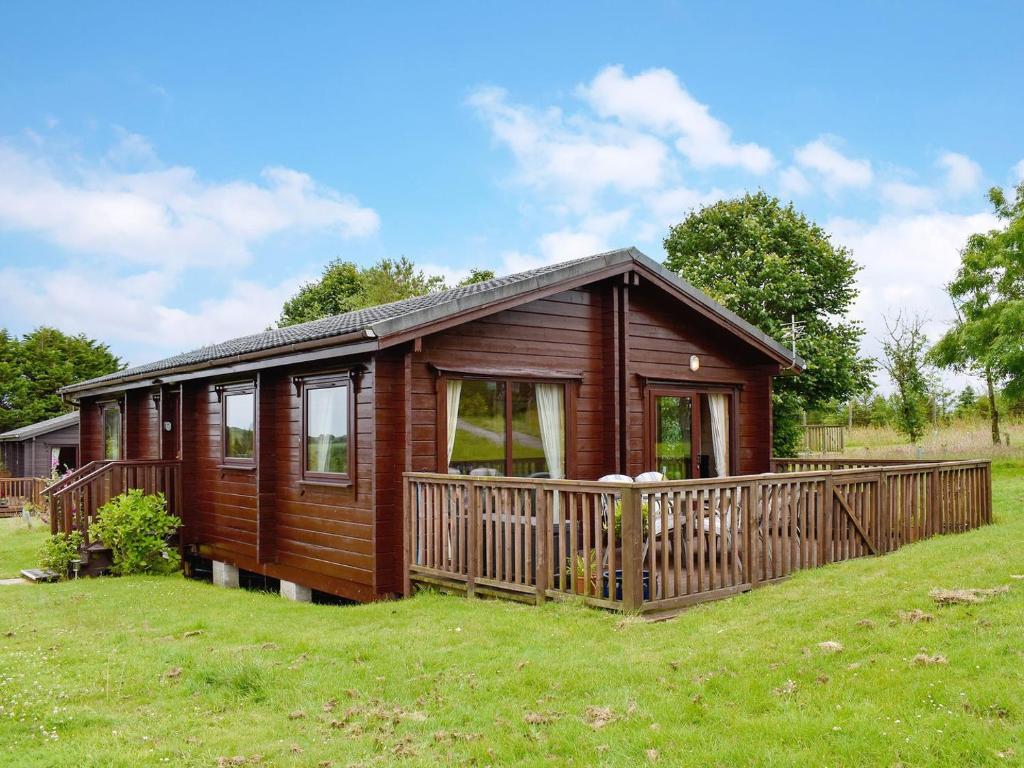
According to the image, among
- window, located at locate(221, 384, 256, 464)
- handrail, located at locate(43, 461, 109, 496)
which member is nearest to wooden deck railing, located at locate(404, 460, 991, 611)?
window, located at locate(221, 384, 256, 464)

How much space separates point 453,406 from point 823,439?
25113 mm

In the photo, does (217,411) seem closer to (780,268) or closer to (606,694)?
(606,694)

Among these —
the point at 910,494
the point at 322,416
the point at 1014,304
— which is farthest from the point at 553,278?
the point at 1014,304

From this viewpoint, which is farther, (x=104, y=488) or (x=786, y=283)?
(x=786, y=283)

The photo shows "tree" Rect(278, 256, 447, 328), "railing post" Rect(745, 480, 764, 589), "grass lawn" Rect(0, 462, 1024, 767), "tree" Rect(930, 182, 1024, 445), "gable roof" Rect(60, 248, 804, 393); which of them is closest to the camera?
"grass lawn" Rect(0, 462, 1024, 767)

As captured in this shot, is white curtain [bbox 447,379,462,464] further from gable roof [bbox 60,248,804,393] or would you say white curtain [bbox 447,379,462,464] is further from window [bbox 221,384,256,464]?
window [bbox 221,384,256,464]

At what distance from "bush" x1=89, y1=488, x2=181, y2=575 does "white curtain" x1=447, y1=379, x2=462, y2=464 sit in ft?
17.8

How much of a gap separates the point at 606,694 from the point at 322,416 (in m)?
5.58

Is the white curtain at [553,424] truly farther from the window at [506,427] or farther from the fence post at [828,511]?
the fence post at [828,511]

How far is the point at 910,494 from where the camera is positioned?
9773 millimetres

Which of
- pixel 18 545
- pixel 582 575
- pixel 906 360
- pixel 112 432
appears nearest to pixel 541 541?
pixel 582 575

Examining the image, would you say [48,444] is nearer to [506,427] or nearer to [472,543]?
[506,427]

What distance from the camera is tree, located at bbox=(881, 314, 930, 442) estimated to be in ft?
96.1

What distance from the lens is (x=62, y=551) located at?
38.4 ft
